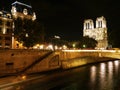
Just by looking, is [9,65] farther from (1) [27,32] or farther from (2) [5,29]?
(2) [5,29]

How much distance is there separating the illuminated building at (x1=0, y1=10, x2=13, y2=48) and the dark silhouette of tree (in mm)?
7641

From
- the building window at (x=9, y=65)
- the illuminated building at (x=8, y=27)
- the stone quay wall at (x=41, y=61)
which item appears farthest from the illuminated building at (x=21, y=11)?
the building window at (x=9, y=65)

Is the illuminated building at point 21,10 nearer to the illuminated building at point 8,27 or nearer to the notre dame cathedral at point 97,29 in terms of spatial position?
the illuminated building at point 8,27

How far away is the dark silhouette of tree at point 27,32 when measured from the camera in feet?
155

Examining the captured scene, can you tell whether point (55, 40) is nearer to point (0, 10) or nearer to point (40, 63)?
point (0, 10)

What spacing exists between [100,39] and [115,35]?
63.7 m

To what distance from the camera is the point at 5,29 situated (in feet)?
185

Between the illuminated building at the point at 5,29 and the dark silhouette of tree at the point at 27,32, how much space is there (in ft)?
25.1

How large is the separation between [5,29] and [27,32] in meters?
11.9

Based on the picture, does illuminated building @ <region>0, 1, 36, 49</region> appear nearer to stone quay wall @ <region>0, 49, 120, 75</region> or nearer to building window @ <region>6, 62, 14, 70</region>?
stone quay wall @ <region>0, 49, 120, 75</region>

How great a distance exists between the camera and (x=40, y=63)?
39906 mm

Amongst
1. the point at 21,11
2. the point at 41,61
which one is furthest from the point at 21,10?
the point at 41,61

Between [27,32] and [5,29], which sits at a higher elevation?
[5,29]

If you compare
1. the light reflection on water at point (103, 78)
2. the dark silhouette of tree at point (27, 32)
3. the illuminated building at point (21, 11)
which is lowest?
the light reflection on water at point (103, 78)
